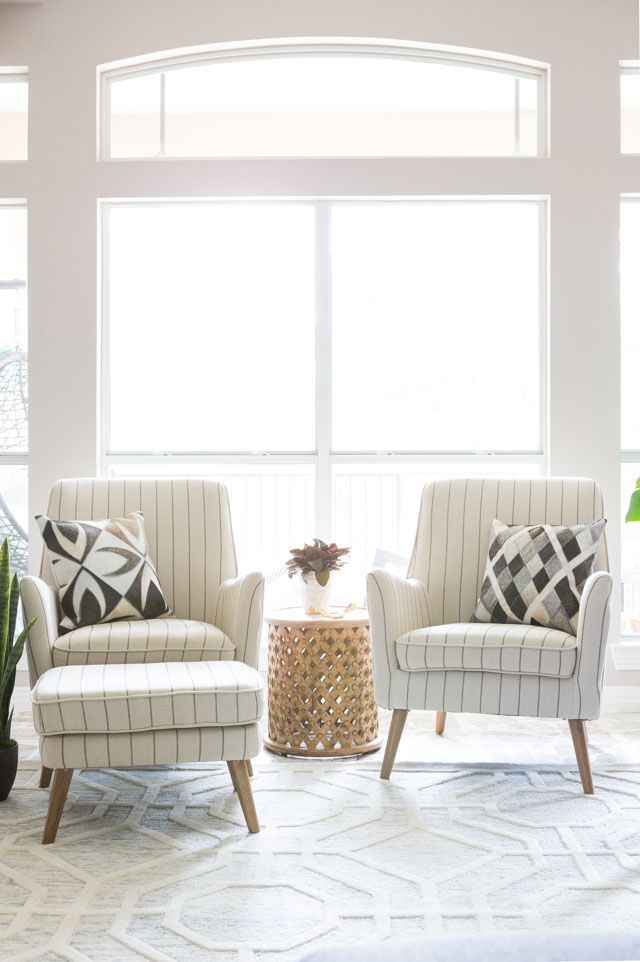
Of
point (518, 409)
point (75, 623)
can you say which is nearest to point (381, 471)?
point (518, 409)

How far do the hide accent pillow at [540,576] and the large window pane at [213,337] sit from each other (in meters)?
1.28

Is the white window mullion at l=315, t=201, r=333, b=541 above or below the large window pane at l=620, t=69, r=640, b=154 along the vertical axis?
below

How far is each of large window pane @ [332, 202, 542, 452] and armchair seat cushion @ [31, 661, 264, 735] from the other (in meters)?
1.87

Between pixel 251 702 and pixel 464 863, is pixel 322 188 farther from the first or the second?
pixel 464 863

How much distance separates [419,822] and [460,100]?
305 cm

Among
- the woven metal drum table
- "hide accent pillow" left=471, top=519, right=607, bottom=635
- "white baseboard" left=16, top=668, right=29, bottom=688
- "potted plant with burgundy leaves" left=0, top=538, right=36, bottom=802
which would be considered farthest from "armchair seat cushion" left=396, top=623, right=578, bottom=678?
"white baseboard" left=16, top=668, right=29, bottom=688

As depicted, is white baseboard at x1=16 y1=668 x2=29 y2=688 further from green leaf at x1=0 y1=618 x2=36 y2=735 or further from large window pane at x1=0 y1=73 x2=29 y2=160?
large window pane at x1=0 y1=73 x2=29 y2=160

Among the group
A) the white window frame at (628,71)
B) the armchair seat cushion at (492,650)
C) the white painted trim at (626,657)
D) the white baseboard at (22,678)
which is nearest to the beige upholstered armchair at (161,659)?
the armchair seat cushion at (492,650)

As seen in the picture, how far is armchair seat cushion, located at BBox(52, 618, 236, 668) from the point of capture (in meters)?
2.96

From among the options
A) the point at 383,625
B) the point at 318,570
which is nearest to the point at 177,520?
the point at 318,570

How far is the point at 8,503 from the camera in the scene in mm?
4203

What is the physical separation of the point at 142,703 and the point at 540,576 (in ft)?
4.60

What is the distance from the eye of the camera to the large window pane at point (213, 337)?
4.25m

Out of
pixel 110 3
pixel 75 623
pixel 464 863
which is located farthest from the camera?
pixel 110 3
